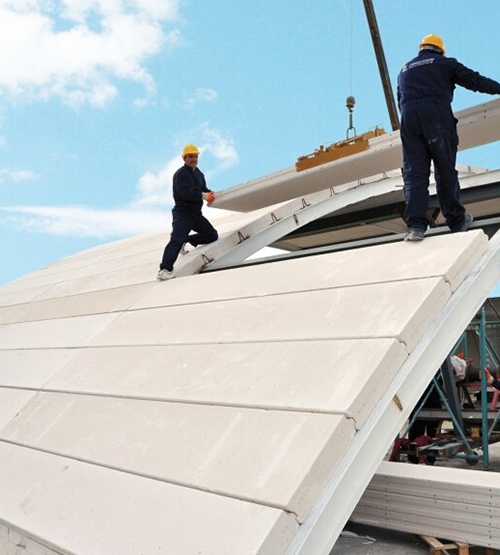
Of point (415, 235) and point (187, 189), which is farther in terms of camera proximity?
point (187, 189)

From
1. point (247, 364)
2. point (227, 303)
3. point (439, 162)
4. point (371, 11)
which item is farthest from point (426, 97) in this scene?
point (371, 11)

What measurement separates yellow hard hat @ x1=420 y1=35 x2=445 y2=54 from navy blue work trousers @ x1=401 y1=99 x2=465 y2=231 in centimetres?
59

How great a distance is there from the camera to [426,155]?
15.7ft

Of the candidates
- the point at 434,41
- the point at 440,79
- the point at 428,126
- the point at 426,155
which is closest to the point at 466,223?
the point at 426,155

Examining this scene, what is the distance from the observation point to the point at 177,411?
11.4ft

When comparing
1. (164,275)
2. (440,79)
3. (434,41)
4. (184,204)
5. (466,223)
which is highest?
(434,41)

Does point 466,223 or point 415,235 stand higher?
point 466,223

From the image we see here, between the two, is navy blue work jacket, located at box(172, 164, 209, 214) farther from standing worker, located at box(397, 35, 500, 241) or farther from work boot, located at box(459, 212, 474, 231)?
work boot, located at box(459, 212, 474, 231)

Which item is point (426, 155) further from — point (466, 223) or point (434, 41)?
point (434, 41)

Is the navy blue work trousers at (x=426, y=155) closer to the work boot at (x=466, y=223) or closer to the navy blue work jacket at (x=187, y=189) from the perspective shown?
the work boot at (x=466, y=223)

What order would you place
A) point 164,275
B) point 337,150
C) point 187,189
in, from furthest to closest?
point 337,150, point 187,189, point 164,275

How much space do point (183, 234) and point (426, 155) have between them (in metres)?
2.93

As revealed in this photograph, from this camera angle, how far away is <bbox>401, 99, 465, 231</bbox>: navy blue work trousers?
4.66m

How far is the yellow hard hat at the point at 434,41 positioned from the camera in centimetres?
491
